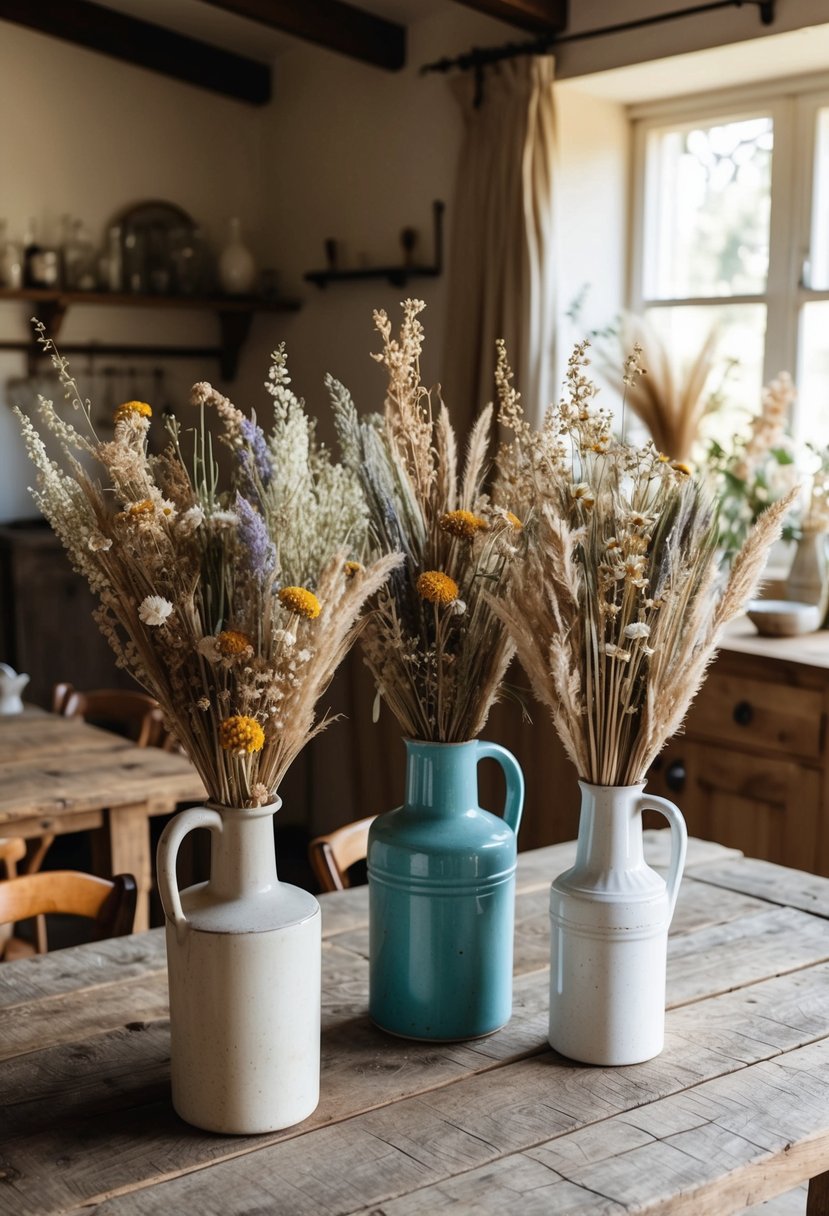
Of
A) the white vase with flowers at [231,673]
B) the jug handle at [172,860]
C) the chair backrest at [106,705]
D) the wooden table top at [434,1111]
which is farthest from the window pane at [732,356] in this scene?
the jug handle at [172,860]

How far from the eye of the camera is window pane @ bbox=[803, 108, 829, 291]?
3.44 metres

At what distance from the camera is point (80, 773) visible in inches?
104

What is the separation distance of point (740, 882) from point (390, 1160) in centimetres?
89

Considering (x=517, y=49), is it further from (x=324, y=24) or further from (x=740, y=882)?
(x=740, y=882)

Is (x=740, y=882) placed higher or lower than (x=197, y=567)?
lower

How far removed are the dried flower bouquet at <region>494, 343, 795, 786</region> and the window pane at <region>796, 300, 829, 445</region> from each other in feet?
8.01

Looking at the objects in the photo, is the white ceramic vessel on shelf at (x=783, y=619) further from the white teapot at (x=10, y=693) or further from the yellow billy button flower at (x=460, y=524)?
the yellow billy button flower at (x=460, y=524)

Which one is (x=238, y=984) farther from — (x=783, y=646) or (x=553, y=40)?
(x=553, y=40)

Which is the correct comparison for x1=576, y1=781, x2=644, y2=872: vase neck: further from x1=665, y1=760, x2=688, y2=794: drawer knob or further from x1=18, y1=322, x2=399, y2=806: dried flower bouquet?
x1=665, y1=760, x2=688, y2=794: drawer knob

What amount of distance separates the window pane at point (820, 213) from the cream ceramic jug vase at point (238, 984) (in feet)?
9.10

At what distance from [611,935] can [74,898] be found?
2.54 feet

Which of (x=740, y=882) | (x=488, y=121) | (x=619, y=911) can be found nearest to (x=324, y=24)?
(x=488, y=121)

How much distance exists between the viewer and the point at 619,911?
1285 millimetres

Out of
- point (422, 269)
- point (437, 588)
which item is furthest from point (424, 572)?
point (422, 269)
